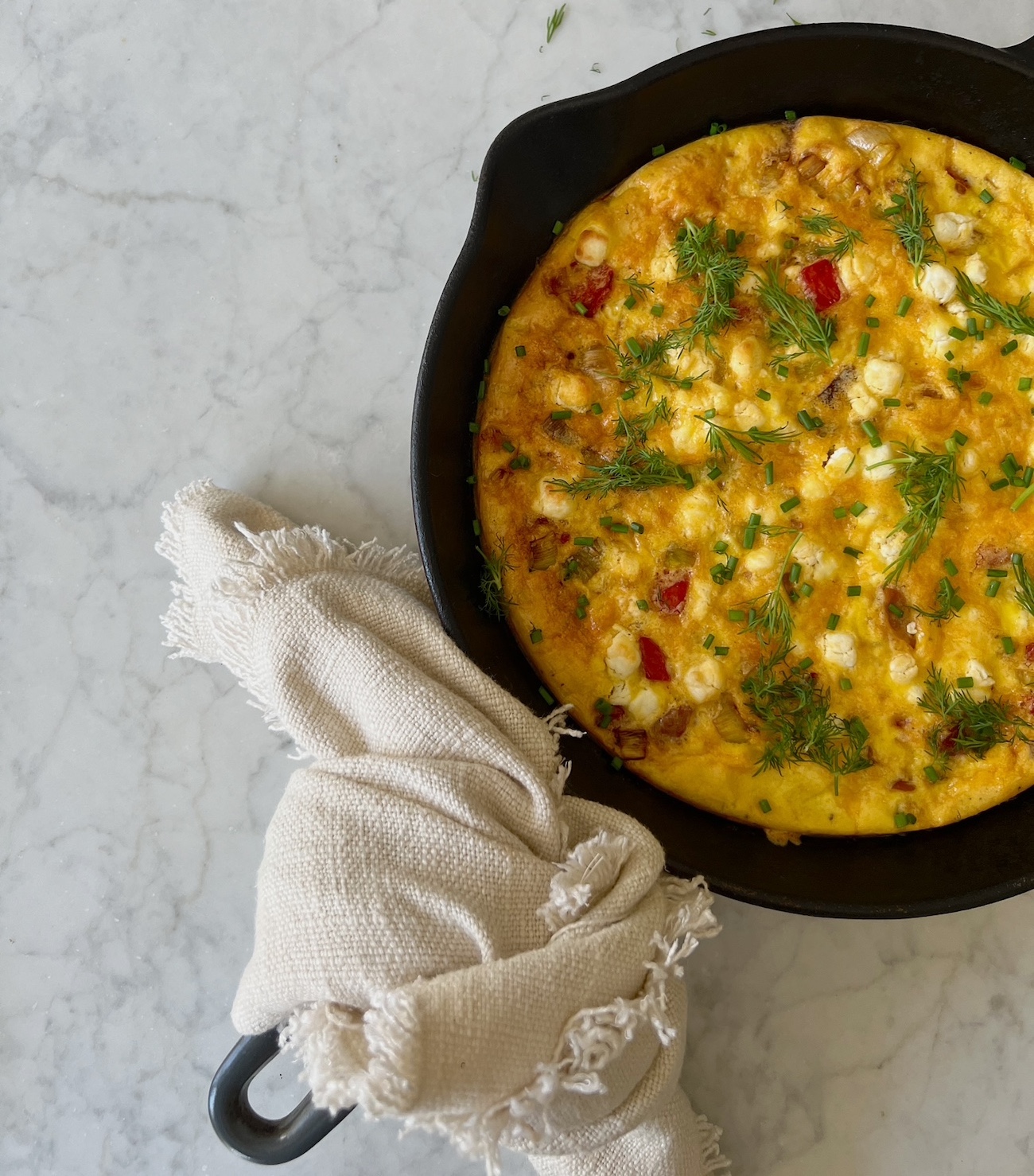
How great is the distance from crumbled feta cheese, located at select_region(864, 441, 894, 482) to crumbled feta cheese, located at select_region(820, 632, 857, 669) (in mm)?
331

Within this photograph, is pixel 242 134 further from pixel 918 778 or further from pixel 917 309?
pixel 918 778

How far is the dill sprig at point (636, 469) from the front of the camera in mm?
2066

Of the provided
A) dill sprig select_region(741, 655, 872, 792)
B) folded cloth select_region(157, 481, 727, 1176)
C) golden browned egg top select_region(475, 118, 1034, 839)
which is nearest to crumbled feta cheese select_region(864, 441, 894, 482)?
golden browned egg top select_region(475, 118, 1034, 839)

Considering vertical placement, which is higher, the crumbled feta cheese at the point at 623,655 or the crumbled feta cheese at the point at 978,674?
the crumbled feta cheese at the point at 978,674

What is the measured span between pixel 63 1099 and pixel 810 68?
2937mm

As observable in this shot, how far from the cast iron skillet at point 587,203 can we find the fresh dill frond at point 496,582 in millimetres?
26

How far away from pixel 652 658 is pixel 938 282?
3.20ft

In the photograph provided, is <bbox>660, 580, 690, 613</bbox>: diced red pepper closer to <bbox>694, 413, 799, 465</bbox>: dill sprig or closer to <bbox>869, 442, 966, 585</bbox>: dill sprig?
<bbox>694, 413, 799, 465</bbox>: dill sprig

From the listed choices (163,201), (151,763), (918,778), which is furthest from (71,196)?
(918,778)

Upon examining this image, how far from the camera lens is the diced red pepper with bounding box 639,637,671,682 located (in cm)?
209

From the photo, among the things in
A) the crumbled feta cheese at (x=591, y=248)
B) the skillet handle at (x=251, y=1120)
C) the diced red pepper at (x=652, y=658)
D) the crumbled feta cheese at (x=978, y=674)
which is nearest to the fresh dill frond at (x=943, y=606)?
the crumbled feta cheese at (x=978, y=674)

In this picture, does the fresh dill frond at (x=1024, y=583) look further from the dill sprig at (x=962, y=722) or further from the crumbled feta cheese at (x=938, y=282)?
the crumbled feta cheese at (x=938, y=282)

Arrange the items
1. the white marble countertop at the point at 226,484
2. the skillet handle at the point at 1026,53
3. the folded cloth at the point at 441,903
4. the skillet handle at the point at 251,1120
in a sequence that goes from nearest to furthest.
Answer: the folded cloth at the point at 441,903, the skillet handle at the point at 251,1120, the skillet handle at the point at 1026,53, the white marble countertop at the point at 226,484

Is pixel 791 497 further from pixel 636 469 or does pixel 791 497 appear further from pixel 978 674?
pixel 978 674
